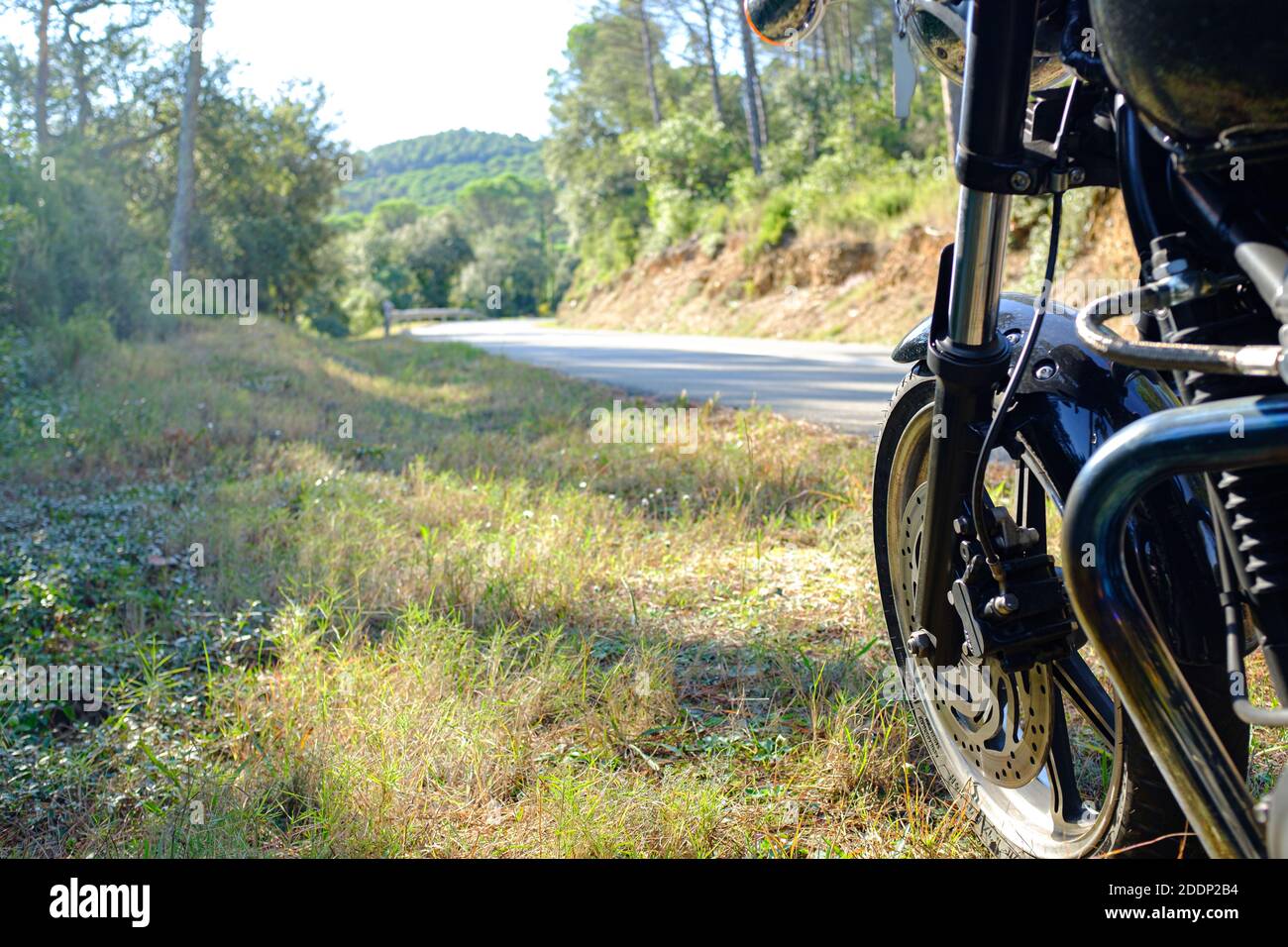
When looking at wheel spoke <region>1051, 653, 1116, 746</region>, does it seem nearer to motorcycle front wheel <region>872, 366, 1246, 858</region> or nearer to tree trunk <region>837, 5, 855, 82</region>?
motorcycle front wheel <region>872, 366, 1246, 858</region>

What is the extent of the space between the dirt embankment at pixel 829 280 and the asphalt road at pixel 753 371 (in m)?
1.79

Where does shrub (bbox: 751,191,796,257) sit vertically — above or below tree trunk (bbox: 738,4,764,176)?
below

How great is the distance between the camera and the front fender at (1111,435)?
4.63 feet

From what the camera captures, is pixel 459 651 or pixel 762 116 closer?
pixel 459 651

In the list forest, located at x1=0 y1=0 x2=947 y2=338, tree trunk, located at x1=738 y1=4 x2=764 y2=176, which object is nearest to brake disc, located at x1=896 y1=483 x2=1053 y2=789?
forest, located at x1=0 y1=0 x2=947 y2=338

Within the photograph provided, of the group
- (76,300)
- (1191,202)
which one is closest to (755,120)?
(76,300)

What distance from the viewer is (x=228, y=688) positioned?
321 centimetres

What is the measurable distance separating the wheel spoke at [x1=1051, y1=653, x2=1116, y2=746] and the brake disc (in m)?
0.03

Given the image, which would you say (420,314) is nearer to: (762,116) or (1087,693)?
(762,116)

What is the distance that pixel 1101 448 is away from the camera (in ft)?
4.15

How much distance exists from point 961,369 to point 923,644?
598mm

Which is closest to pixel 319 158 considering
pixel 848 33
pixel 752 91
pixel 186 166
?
pixel 186 166

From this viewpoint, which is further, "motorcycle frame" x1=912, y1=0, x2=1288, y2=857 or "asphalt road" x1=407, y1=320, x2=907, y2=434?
"asphalt road" x1=407, y1=320, x2=907, y2=434

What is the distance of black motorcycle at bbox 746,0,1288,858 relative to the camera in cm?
120
